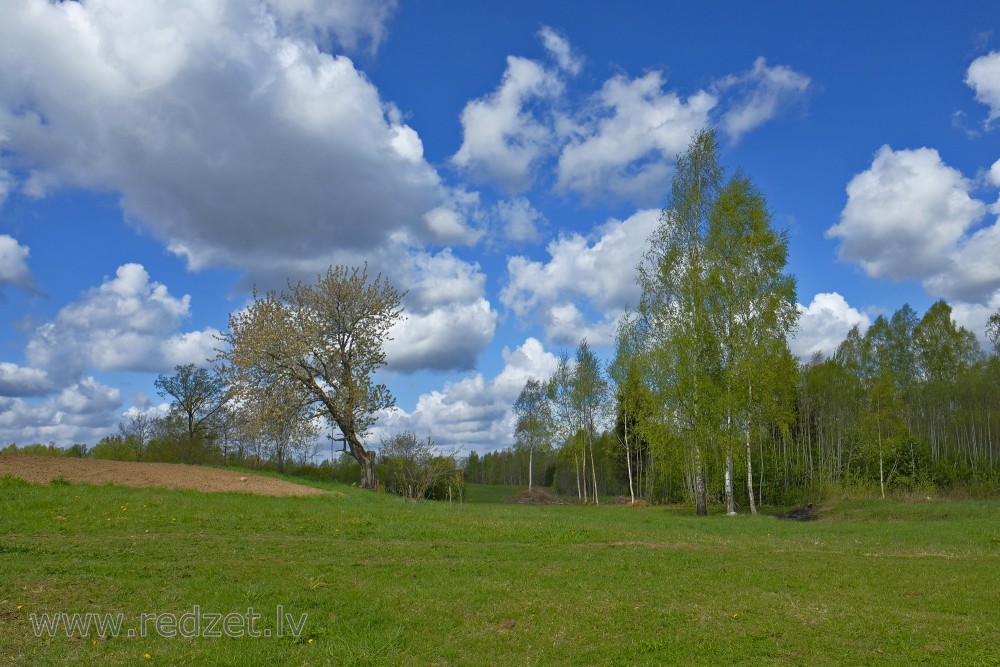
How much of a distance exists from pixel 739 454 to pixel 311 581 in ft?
74.3

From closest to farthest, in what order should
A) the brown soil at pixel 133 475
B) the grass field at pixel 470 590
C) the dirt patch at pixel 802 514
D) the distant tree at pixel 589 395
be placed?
the grass field at pixel 470 590
the brown soil at pixel 133 475
the dirt patch at pixel 802 514
the distant tree at pixel 589 395

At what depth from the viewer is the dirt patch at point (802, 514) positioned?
Answer: 28561 millimetres

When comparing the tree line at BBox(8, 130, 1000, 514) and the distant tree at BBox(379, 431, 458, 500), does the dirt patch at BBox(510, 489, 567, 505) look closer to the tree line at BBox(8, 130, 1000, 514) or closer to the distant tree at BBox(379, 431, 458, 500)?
the tree line at BBox(8, 130, 1000, 514)

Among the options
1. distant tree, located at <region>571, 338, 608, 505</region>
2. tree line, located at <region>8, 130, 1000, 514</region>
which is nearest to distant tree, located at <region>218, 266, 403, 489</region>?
tree line, located at <region>8, 130, 1000, 514</region>

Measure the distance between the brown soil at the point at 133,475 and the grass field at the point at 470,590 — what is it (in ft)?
10.7

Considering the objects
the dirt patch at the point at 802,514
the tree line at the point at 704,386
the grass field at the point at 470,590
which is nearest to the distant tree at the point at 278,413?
the tree line at the point at 704,386

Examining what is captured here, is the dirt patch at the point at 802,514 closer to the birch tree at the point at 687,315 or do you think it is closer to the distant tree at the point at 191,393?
the birch tree at the point at 687,315

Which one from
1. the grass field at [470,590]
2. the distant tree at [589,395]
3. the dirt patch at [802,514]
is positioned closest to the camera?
the grass field at [470,590]

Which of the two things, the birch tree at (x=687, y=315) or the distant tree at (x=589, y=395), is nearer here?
the birch tree at (x=687, y=315)

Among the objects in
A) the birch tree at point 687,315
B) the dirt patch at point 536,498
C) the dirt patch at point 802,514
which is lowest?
the dirt patch at point 536,498

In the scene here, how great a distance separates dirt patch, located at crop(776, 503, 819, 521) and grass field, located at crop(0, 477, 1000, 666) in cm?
1117

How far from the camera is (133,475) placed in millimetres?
22016

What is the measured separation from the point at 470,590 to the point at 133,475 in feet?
55.8

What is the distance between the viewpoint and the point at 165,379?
53844 mm
